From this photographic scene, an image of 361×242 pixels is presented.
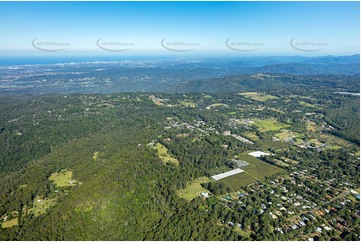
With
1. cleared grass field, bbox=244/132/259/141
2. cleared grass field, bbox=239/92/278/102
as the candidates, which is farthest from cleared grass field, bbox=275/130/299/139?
cleared grass field, bbox=239/92/278/102

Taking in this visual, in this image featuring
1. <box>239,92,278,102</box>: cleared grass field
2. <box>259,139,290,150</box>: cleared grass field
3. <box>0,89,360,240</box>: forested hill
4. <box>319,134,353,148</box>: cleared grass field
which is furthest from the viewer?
<box>239,92,278,102</box>: cleared grass field

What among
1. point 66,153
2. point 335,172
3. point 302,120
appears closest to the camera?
point 335,172

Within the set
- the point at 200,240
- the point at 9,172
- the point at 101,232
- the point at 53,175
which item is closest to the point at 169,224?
the point at 200,240

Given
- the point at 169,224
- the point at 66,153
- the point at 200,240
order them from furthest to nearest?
the point at 66,153, the point at 169,224, the point at 200,240

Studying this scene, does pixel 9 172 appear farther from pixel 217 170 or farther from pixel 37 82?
pixel 37 82

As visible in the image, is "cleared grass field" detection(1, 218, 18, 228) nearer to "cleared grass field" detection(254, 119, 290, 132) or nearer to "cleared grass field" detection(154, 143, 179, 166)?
"cleared grass field" detection(154, 143, 179, 166)

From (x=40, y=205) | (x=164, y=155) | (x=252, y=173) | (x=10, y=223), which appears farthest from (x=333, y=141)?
(x=10, y=223)
